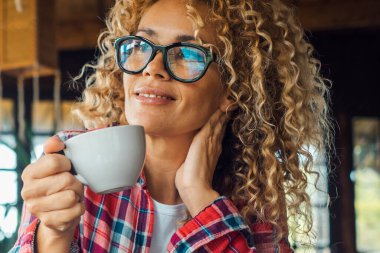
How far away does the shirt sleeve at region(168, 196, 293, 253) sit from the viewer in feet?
3.79

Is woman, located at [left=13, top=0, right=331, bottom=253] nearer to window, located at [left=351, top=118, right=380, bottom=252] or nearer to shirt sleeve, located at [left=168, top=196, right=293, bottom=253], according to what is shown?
shirt sleeve, located at [left=168, top=196, right=293, bottom=253]

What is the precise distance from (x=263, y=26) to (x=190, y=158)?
1.27 feet

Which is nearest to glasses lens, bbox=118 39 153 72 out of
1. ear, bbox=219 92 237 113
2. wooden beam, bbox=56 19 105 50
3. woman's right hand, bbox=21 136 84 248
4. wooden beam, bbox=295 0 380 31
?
ear, bbox=219 92 237 113

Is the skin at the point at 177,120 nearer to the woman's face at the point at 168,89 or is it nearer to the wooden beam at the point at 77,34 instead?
the woman's face at the point at 168,89

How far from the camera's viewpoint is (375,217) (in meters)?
5.48

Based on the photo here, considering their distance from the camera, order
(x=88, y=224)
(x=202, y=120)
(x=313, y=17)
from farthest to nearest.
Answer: (x=313, y=17) < (x=202, y=120) < (x=88, y=224)

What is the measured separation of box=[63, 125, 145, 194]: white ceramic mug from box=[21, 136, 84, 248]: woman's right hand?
2 centimetres

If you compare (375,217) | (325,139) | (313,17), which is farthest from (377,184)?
(325,139)

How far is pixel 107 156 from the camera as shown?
893 millimetres

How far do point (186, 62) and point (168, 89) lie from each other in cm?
7

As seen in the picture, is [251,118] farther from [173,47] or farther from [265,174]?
[173,47]

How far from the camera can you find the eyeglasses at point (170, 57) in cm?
124

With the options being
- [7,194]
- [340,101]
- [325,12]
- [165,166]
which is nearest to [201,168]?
[165,166]

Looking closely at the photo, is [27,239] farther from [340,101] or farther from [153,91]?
[340,101]
